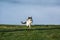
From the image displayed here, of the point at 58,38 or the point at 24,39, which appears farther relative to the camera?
the point at 58,38

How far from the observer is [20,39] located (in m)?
19.0

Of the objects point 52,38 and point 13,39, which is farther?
point 52,38

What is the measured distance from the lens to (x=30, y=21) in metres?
38.9

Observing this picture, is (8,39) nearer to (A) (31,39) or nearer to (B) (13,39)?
(B) (13,39)

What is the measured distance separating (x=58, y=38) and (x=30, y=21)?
18.8 metres

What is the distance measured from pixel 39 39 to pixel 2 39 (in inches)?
146

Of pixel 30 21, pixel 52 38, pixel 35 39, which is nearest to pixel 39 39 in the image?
pixel 35 39

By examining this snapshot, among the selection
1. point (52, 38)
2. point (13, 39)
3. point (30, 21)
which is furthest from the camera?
point (30, 21)

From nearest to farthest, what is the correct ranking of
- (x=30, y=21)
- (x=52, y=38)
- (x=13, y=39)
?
1. (x=13, y=39)
2. (x=52, y=38)
3. (x=30, y=21)

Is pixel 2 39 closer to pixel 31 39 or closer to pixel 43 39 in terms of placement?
pixel 31 39

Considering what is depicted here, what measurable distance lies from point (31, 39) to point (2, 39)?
2904mm

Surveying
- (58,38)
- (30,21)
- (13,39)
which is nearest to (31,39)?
(13,39)

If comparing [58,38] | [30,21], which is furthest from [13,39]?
[30,21]

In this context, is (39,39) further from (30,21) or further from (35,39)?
(30,21)
